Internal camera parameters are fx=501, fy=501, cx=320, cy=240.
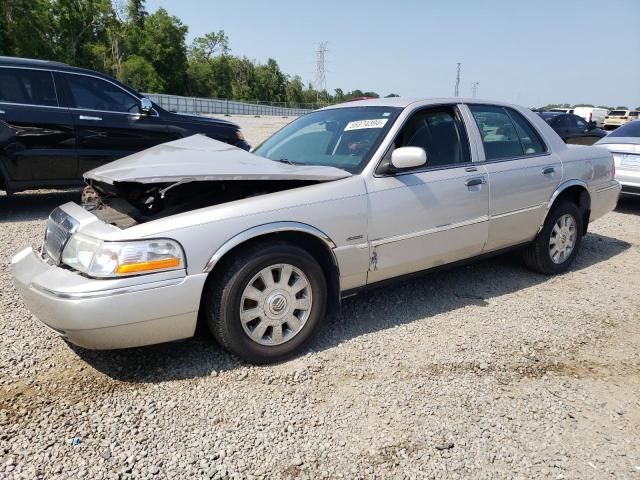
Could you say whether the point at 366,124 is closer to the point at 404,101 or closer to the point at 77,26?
the point at 404,101

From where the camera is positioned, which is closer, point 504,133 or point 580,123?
point 504,133

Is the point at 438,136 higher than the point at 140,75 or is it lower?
lower

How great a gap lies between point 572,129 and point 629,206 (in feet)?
24.2

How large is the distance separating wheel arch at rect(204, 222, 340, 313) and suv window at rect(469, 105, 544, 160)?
178 centimetres

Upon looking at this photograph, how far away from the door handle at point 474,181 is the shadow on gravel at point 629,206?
5.48 metres

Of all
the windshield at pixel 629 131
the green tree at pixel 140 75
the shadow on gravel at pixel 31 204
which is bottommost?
the shadow on gravel at pixel 31 204

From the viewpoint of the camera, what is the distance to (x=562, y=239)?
4.84 m

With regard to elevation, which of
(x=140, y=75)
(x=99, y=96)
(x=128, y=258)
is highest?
(x=140, y=75)

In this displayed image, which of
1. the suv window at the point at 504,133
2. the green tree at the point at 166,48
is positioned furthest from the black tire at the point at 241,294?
the green tree at the point at 166,48

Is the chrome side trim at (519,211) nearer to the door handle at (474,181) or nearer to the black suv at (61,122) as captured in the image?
the door handle at (474,181)

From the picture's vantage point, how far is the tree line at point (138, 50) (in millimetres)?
37000

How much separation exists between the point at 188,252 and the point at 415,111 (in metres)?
2.07

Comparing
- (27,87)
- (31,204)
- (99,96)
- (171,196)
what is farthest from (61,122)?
(171,196)

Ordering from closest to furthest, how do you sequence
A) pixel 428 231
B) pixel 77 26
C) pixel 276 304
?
pixel 276 304, pixel 428 231, pixel 77 26
